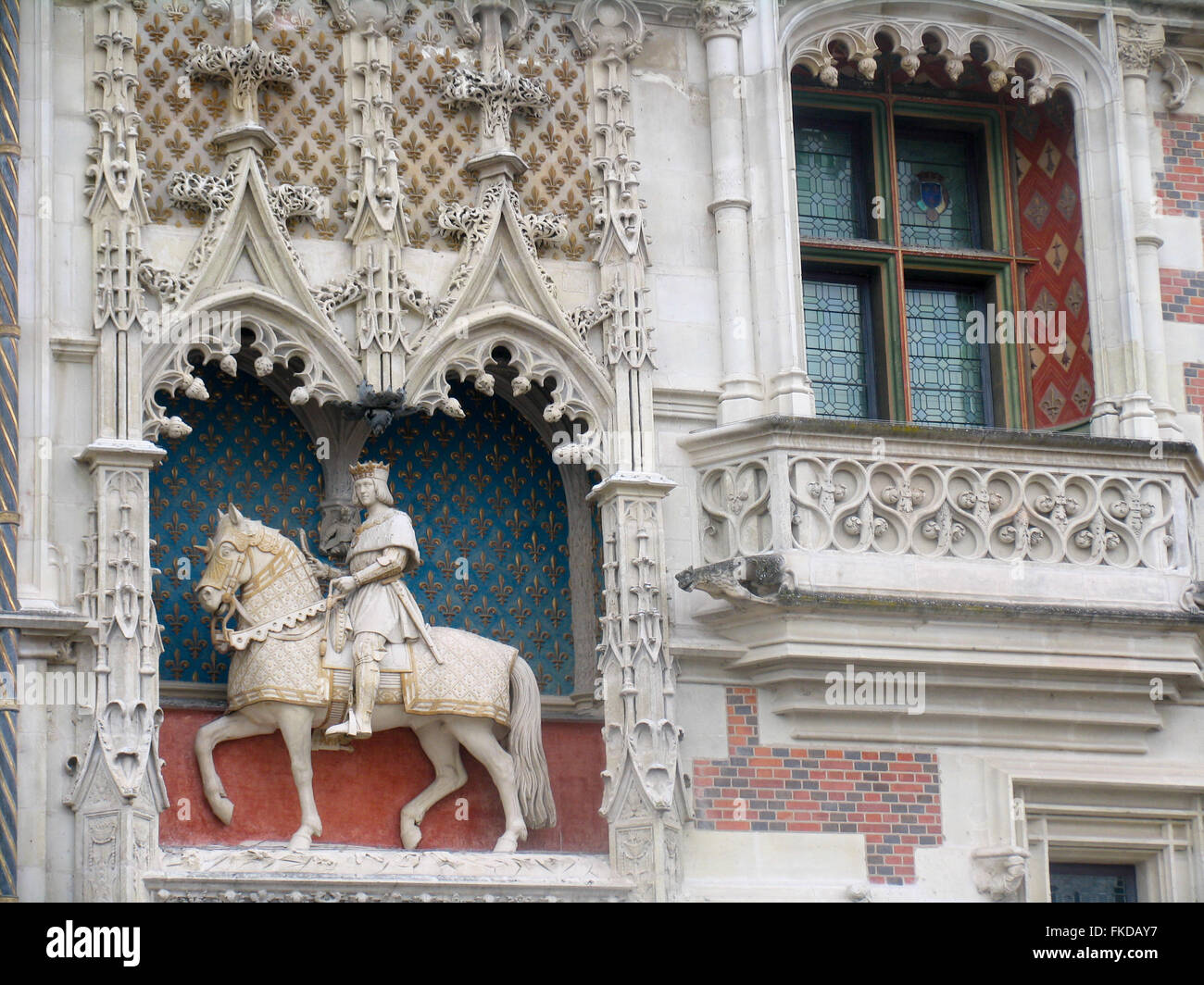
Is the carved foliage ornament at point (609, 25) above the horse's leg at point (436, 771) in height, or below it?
above

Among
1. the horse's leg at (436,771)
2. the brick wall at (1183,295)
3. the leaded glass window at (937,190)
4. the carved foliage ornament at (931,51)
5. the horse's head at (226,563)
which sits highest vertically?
the carved foliage ornament at (931,51)

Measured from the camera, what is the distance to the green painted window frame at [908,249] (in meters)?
16.6

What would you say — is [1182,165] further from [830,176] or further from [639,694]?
[639,694]

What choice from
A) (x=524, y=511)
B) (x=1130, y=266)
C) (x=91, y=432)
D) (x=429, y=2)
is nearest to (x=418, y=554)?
(x=524, y=511)

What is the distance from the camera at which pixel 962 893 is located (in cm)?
1527

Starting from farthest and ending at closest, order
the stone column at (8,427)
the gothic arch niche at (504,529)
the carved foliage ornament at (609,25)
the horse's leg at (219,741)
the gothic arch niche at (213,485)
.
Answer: the carved foliage ornament at (609,25) → the gothic arch niche at (504,529) → the gothic arch niche at (213,485) → the horse's leg at (219,741) → the stone column at (8,427)

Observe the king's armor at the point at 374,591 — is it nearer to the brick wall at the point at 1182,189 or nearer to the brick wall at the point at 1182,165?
the brick wall at the point at 1182,189

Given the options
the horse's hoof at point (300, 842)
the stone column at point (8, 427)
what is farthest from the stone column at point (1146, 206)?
A: the stone column at point (8, 427)

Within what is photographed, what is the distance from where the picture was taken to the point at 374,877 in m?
14.3

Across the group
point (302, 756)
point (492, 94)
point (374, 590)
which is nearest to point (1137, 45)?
point (492, 94)

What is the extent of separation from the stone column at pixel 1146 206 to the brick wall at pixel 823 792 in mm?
2586

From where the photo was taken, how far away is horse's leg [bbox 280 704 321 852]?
47.7ft

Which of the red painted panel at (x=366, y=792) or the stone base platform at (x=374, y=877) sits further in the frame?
the red painted panel at (x=366, y=792)

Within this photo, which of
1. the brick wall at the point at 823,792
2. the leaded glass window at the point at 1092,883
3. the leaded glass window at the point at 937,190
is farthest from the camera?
the leaded glass window at the point at 937,190
